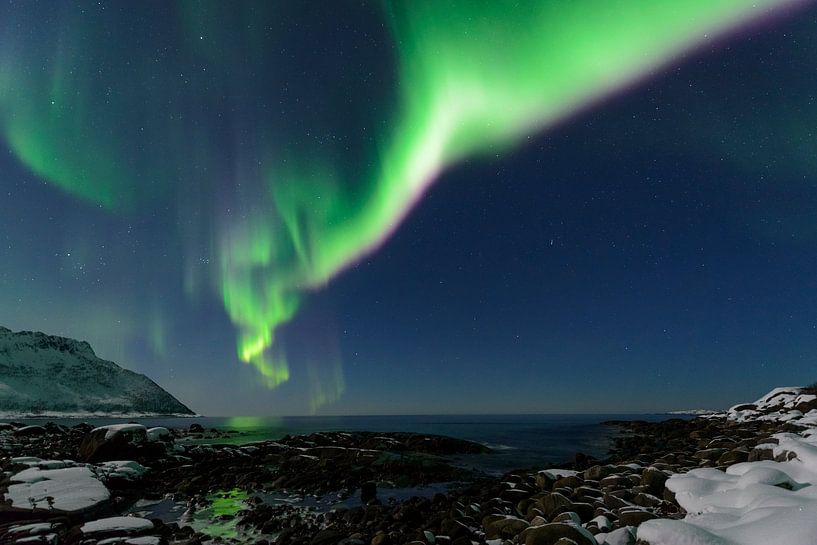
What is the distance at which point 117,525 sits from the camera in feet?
47.2

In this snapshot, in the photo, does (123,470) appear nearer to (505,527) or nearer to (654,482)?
(505,527)

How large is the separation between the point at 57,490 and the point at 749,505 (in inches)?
1030

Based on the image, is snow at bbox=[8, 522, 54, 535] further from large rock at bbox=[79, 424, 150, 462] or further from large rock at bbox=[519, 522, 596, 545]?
large rock at bbox=[79, 424, 150, 462]

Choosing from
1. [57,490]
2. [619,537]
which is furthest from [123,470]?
[619,537]

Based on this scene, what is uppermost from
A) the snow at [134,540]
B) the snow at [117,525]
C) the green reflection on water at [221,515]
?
the snow at [117,525]

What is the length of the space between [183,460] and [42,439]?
29.4 m

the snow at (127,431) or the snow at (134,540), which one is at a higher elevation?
the snow at (127,431)

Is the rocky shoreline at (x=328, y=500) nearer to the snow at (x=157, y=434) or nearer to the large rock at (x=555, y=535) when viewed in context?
the large rock at (x=555, y=535)

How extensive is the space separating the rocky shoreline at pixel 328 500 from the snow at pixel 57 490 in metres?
0.07

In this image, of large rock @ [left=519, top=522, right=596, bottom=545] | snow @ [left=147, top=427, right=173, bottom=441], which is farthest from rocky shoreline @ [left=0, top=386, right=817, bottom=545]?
snow @ [left=147, top=427, right=173, bottom=441]

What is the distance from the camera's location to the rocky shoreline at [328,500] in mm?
12930

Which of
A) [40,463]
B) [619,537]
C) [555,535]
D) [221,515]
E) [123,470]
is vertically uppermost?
[619,537]

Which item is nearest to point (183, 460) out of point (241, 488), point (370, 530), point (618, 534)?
point (241, 488)

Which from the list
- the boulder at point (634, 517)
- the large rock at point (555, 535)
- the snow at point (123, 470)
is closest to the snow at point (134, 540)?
the snow at point (123, 470)
